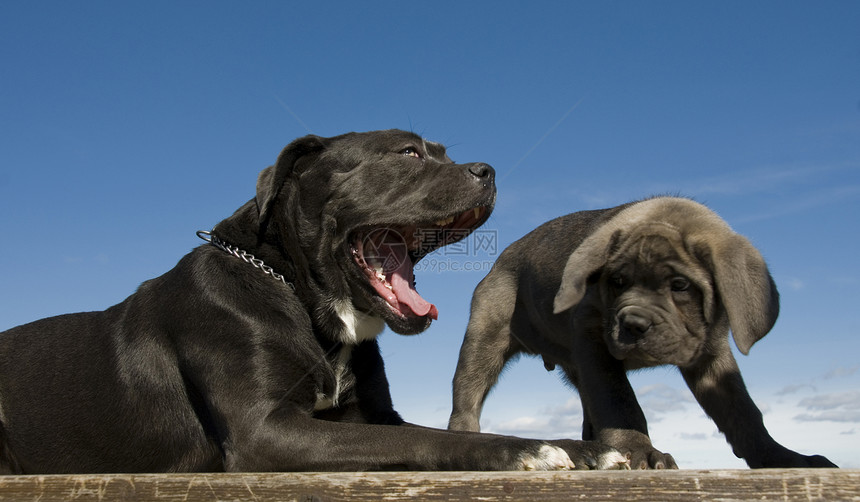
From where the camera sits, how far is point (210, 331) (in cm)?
399

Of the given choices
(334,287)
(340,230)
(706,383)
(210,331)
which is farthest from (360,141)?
(706,383)

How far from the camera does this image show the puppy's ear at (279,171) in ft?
14.2

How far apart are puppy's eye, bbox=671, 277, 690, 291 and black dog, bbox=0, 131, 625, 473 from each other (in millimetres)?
1455

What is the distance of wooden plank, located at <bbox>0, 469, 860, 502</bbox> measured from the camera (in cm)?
237

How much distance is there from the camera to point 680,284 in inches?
207

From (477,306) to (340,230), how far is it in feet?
9.53

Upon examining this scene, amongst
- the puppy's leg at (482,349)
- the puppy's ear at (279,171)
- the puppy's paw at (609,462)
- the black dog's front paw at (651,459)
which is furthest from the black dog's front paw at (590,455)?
the puppy's leg at (482,349)

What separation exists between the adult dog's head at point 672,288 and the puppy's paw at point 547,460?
81.9 inches

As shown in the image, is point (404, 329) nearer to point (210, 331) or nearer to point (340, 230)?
point (340, 230)

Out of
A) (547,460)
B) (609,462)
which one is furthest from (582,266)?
(547,460)

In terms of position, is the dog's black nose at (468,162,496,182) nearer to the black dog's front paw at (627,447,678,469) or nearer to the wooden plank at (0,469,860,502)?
the black dog's front paw at (627,447,678,469)

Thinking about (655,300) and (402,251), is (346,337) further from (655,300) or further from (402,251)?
(655,300)

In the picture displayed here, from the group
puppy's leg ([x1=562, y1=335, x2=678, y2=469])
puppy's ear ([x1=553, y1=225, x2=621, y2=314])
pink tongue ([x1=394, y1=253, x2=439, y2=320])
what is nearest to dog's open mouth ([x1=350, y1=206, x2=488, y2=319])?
pink tongue ([x1=394, y1=253, x2=439, y2=320])

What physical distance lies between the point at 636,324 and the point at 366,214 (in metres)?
1.92
